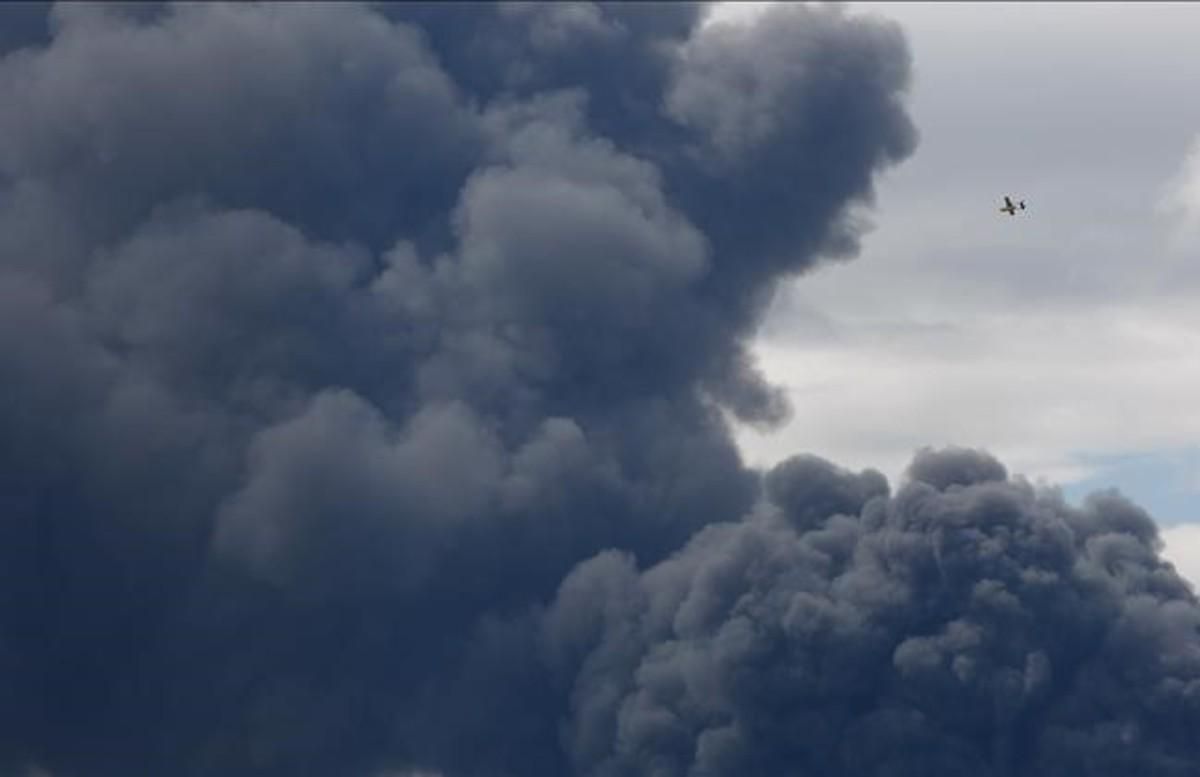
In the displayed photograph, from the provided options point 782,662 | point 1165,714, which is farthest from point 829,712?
point 1165,714

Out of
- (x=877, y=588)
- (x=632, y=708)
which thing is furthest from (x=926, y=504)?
(x=632, y=708)

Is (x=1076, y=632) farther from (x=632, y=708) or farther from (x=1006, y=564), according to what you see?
(x=632, y=708)

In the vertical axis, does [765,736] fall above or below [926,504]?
below

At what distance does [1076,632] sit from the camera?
545ft

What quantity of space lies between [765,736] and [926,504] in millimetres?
13077

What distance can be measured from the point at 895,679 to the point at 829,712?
3.41 m

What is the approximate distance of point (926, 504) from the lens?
167625mm

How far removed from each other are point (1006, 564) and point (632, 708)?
18.4 m

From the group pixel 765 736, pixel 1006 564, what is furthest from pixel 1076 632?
pixel 765 736

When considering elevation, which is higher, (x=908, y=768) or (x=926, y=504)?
(x=926, y=504)

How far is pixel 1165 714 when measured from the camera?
164750mm

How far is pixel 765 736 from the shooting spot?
165375 mm

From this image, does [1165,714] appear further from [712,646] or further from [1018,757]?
[712,646]

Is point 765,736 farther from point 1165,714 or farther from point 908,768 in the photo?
point 1165,714
